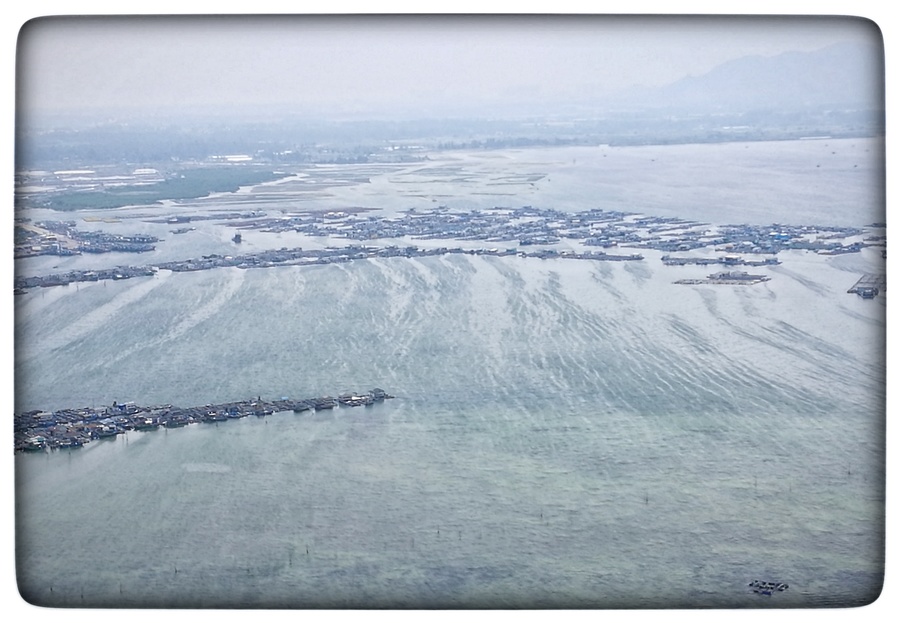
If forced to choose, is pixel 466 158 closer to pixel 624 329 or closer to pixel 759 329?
pixel 624 329

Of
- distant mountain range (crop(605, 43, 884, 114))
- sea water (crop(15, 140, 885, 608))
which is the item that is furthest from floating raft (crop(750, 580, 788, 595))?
distant mountain range (crop(605, 43, 884, 114))

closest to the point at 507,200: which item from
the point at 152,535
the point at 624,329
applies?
the point at 624,329

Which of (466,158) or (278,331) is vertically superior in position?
(466,158)

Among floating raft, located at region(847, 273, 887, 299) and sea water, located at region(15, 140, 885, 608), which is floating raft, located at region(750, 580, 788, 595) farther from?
floating raft, located at region(847, 273, 887, 299)

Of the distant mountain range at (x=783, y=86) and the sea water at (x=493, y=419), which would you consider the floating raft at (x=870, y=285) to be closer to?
the sea water at (x=493, y=419)

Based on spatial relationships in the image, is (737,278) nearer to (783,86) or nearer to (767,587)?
(783,86)

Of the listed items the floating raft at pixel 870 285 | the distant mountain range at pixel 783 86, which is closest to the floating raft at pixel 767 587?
the floating raft at pixel 870 285
